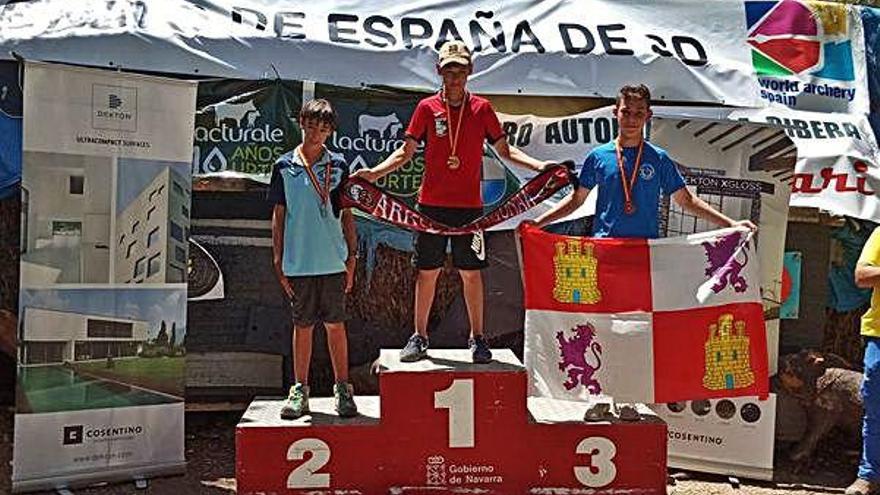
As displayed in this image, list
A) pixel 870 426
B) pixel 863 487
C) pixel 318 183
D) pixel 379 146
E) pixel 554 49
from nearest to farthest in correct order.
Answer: pixel 318 183, pixel 870 426, pixel 863 487, pixel 379 146, pixel 554 49

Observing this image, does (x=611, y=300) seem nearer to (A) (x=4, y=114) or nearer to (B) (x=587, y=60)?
(B) (x=587, y=60)

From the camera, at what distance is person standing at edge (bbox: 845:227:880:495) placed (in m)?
5.65

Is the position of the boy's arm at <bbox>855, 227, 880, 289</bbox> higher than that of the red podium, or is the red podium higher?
the boy's arm at <bbox>855, 227, 880, 289</bbox>

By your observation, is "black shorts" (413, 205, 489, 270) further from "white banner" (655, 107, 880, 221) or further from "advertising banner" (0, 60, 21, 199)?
"advertising banner" (0, 60, 21, 199)

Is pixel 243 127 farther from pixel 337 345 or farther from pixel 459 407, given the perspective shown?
pixel 459 407

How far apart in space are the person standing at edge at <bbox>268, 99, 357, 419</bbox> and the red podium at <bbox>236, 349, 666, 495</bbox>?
8.5 inches

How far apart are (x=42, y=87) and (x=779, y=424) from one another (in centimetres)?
504

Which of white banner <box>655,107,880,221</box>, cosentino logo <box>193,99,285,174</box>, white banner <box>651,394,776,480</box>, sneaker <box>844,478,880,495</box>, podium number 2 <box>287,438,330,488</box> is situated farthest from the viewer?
white banner <box>655,107,880,221</box>

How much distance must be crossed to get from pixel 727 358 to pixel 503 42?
10.5 feet

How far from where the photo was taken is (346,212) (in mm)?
5387

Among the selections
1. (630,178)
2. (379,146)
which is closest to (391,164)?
(630,178)

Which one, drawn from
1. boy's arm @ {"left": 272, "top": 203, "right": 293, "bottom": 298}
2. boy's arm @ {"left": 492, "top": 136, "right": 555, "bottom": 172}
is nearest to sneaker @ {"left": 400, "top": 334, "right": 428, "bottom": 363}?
boy's arm @ {"left": 272, "top": 203, "right": 293, "bottom": 298}

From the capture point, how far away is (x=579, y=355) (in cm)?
555

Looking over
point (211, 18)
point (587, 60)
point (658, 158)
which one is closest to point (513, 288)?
point (587, 60)
